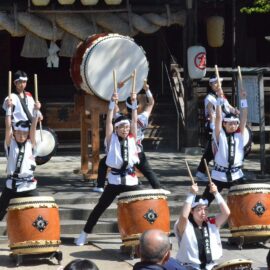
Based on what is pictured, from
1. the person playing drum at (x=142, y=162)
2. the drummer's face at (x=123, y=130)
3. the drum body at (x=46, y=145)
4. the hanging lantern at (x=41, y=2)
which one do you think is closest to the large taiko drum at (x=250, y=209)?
the drummer's face at (x=123, y=130)

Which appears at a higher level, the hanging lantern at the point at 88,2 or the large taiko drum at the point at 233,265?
the hanging lantern at the point at 88,2

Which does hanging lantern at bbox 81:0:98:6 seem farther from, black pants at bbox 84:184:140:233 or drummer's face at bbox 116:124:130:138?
black pants at bbox 84:184:140:233

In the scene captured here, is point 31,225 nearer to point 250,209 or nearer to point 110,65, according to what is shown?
point 250,209

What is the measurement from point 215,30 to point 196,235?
10.6 metres

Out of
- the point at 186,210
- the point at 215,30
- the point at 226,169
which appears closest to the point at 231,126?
the point at 226,169

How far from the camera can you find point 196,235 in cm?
885

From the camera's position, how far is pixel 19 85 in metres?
13.0

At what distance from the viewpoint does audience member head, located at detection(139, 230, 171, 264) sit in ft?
20.4

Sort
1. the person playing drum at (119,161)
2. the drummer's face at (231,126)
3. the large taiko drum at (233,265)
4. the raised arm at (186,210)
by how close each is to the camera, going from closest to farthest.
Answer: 1. the large taiko drum at (233,265)
2. the raised arm at (186,210)
3. the person playing drum at (119,161)
4. the drummer's face at (231,126)

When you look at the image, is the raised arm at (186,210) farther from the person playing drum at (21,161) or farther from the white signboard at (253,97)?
the white signboard at (253,97)

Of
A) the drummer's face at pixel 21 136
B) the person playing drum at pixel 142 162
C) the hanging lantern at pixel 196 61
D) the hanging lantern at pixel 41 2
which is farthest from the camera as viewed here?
the hanging lantern at pixel 196 61

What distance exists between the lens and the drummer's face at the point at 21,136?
10422 mm

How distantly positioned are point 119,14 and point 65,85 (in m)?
3.56

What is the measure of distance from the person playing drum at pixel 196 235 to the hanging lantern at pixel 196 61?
8.87 metres
